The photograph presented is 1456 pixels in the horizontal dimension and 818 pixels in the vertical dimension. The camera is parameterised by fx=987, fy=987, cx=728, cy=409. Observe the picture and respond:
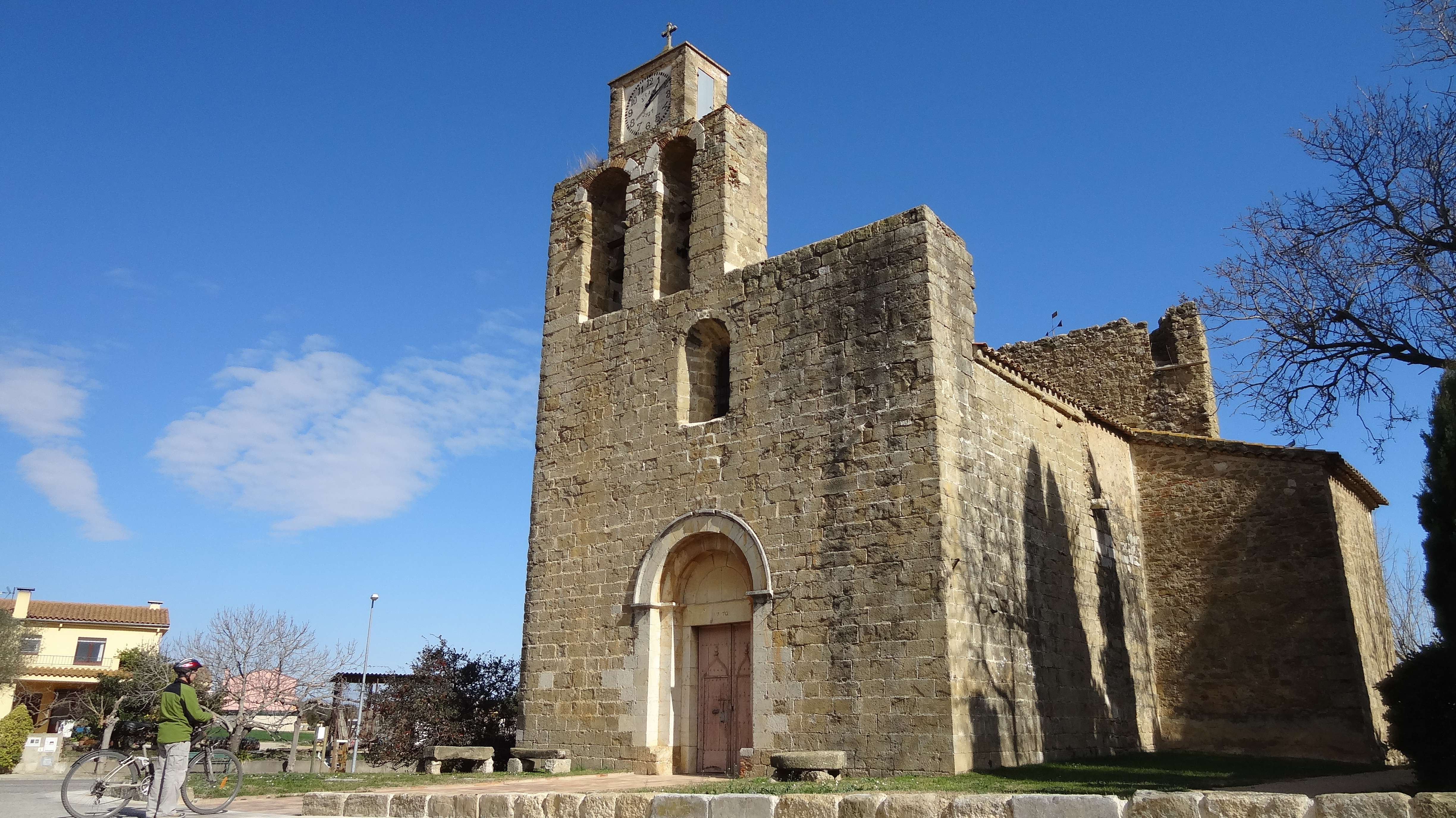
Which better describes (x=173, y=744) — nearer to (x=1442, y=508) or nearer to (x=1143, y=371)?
(x=1442, y=508)

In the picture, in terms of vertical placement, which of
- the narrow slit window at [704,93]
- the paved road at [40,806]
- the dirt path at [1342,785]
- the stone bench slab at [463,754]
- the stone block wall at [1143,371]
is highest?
the narrow slit window at [704,93]

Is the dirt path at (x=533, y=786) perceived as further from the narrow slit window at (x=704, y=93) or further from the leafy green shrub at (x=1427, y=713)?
the narrow slit window at (x=704, y=93)

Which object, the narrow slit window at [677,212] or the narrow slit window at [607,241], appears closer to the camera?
the narrow slit window at [677,212]

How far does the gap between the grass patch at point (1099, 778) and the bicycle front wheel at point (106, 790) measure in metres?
4.71

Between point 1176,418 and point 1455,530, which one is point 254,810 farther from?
point 1176,418

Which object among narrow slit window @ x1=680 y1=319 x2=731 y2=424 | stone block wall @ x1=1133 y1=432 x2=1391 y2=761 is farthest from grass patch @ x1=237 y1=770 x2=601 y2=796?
stone block wall @ x1=1133 y1=432 x2=1391 y2=761

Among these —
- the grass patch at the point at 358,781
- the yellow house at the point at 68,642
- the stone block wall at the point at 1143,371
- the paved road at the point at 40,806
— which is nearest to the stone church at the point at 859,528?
the grass patch at the point at 358,781

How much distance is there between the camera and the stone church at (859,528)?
1124 centimetres

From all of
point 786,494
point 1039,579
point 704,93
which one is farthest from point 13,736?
point 1039,579

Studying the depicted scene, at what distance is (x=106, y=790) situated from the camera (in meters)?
8.12

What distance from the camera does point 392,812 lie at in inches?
338

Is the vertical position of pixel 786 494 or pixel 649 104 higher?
pixel 649 104

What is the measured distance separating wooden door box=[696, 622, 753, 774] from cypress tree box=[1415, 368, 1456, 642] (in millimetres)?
7187

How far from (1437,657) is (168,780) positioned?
11.0 meters
